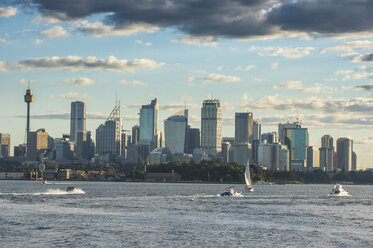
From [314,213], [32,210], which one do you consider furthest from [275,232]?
[32,210]

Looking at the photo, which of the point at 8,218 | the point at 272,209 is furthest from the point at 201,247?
the point at 272,209

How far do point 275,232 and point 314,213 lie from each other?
41.5m

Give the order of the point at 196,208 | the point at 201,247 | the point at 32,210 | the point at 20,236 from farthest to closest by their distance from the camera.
→ the point at 196,208
the point at 32,210
the point at 20,236
the point at 201,247

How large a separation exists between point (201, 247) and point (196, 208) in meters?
62.6

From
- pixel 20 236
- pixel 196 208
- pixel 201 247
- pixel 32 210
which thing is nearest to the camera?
pixel 201 247

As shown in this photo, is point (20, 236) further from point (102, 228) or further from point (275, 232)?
point (275, 232)

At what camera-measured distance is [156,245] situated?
286 ft

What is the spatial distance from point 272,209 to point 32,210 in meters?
49.7

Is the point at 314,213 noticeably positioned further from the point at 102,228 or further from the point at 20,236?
the point at 20,236

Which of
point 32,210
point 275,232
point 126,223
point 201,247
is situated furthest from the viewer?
point 32,210

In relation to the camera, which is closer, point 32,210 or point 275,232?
point 275,232

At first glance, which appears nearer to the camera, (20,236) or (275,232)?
(20,236)

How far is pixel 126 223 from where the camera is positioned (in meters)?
111

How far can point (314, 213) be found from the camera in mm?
141875
